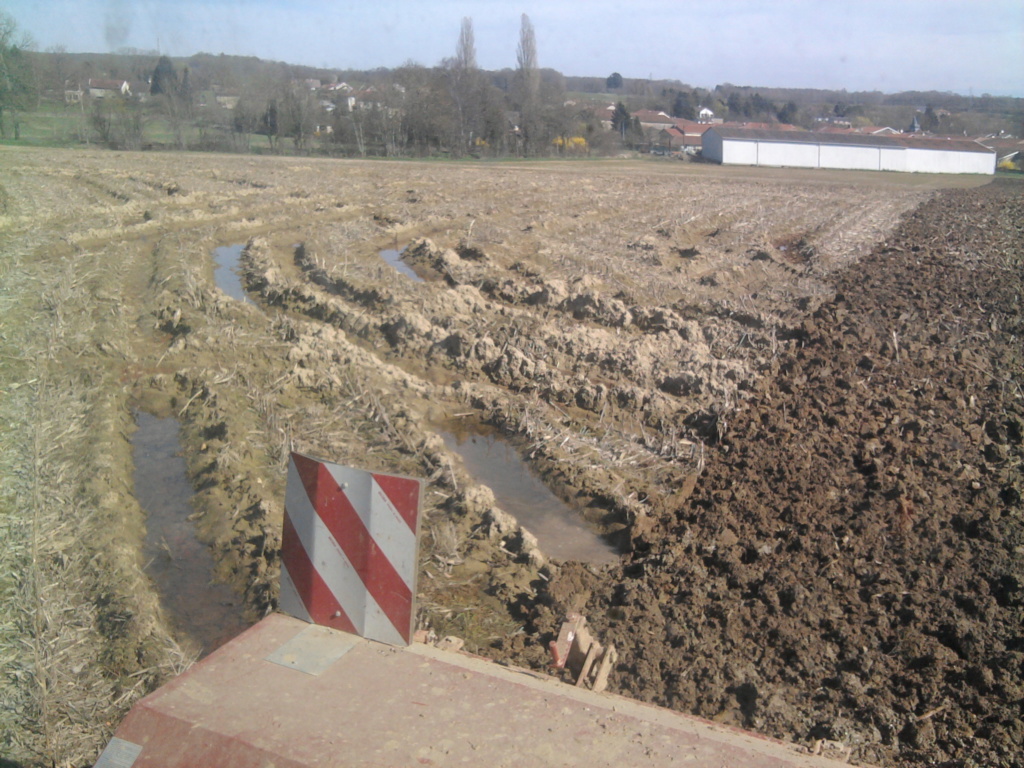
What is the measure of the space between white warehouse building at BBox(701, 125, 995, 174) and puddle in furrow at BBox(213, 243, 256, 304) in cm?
4384

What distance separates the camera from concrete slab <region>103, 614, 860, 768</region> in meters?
2.65

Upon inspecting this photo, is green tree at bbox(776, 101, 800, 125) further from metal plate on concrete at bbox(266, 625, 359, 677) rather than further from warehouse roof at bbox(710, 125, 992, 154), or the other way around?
metal plate on concrete at bbox(266, 625, 359, 677)

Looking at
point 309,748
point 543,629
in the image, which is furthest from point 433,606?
point 309,748

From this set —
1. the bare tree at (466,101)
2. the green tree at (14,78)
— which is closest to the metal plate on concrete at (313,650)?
the green tree at (14,78)

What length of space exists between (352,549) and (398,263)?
12499mm

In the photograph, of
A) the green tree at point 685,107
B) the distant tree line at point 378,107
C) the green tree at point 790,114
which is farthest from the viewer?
the green tree at point 685,107

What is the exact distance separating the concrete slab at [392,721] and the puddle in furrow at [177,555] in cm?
145

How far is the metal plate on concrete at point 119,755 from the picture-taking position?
8.75ft

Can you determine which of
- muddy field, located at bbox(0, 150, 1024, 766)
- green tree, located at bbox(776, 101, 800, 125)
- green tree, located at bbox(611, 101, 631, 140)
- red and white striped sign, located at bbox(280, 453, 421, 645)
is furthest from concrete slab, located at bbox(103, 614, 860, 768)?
green tree, located at bbox(776, 101, 800, 125)

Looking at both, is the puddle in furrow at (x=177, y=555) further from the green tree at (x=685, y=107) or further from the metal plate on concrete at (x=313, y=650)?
the green tree at (x=685, y=107)

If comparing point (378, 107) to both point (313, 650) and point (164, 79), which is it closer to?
point (164, 79)

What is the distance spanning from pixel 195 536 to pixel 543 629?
2.62m

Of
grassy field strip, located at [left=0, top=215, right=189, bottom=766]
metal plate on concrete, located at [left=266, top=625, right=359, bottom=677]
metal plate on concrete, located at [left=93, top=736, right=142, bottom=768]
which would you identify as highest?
metal plate on concrete, located at [left=266, top=625, right=359, bottom=677]

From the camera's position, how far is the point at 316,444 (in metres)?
6.84
